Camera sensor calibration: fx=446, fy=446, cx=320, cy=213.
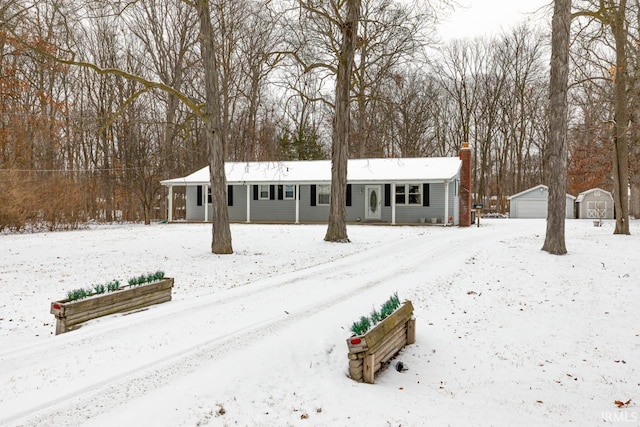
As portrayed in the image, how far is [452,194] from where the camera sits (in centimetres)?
2444

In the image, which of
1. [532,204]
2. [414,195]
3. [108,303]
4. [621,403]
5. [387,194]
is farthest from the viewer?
[532,204]

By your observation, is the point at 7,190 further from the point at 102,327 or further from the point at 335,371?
the point at 335,371

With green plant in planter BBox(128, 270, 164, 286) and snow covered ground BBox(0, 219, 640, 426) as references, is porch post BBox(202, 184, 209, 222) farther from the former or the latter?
green plant in planter BBox(128, 270, 164, 286)

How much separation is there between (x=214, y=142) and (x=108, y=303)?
694cm

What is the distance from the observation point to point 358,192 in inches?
1015

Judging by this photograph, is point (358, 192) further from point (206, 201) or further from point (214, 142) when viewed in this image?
point (214, 142)

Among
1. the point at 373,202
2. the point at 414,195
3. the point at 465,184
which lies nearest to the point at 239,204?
the point at 373,202

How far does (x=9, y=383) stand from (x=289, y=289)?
4.67 m

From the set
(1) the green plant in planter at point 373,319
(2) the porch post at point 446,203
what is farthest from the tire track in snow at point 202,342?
(2) the porch post at point 446,203

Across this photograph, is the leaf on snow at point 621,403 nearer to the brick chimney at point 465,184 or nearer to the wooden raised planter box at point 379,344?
the wooden raised planter box at point 379,344

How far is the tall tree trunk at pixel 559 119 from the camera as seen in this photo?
11734 mm

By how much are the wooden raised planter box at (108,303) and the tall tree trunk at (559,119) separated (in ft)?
32.3

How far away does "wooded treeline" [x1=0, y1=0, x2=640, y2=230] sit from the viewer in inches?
574

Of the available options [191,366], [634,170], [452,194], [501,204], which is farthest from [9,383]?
[501,204]
